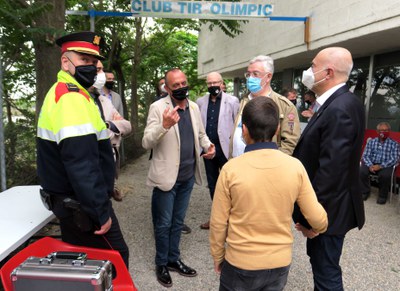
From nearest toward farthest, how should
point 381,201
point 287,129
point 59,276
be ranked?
point 59,276, point 287,129, point 381,201

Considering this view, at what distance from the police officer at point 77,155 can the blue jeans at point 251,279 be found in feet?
2.69

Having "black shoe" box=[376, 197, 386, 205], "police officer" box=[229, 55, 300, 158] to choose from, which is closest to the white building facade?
"black shoe" box=[376, 197, 386, 205]

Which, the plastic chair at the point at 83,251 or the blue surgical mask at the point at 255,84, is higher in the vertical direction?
the blue surgical mask at the point at 255,84

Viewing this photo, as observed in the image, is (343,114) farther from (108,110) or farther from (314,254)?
(108,110)

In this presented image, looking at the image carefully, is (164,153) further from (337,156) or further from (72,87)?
(337,156)

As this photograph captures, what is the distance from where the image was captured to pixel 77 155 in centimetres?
186

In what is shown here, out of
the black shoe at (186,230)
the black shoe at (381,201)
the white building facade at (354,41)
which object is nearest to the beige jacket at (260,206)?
the black shoe at (186,230)

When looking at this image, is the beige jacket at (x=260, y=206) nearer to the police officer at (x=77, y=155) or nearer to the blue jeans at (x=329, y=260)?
the blue jeans at (x=329, y=260)

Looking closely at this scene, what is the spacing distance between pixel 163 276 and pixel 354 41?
17.5 feet

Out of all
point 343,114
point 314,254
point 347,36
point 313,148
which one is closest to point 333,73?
point 343,114

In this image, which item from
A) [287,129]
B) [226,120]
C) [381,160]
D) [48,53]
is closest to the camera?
[287,129]

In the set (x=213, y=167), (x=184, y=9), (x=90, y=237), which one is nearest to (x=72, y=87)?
(x=90, y=237)

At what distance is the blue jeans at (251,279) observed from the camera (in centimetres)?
178

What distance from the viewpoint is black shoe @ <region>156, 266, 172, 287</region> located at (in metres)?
3.01
